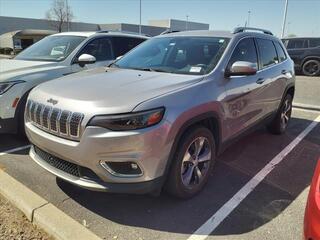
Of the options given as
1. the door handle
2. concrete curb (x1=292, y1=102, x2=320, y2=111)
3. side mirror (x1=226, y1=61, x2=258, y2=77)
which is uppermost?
side mirror (x1=226, y1=61, x2=258, y2=77)

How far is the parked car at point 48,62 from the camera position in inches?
183

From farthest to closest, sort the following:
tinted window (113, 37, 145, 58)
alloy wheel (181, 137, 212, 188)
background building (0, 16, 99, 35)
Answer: background building (0, 16, 99, 35)
tinted window (113, 37, 145, 58)
alloy wheel (181, 137, 212, 188)

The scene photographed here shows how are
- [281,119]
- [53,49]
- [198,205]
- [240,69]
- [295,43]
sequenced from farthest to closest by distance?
[295,43], [53,49], [281,119], [240,69], [198,205]

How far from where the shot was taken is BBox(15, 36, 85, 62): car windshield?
584cm

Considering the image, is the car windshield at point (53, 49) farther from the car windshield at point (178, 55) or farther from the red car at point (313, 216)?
the red car at point (313, 216)

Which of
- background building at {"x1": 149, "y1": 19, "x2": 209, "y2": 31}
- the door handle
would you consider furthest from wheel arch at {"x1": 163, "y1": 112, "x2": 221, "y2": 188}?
background building at {"x1": 149, "y1": 19, "x2": 209, "y2": 31}

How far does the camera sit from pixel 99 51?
6.29 metres

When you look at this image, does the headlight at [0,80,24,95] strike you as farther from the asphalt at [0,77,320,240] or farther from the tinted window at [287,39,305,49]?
the tinted window at [287,39,305,49]

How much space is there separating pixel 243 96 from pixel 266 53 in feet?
4.43

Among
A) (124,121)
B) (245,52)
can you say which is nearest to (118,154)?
(124,121)

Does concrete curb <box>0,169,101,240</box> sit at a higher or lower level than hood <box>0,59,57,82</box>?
lower

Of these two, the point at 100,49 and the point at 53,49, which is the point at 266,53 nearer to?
the point at 100,49

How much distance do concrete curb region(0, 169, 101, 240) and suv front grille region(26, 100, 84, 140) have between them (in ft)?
2.39

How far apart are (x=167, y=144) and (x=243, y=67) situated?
1.39 metres
